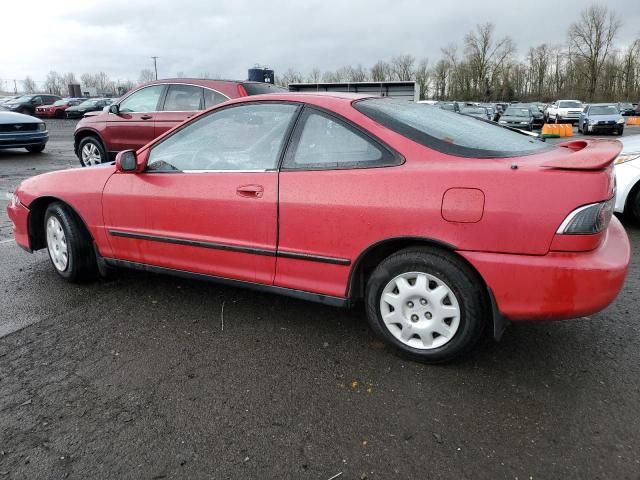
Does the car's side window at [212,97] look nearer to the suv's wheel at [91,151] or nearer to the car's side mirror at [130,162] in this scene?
the suv's wheel at [91,151]

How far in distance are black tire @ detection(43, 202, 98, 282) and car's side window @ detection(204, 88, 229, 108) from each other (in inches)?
149

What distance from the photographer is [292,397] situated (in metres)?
2.56

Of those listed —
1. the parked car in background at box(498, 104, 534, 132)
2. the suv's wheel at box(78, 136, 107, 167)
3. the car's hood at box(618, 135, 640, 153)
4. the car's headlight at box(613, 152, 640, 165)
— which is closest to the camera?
the car's headlight at box(613, 152, 640, 165)

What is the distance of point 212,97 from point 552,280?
6106 mm

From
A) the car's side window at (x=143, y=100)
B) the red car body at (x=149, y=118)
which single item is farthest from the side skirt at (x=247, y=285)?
the car's side window at (x=143, y=100)

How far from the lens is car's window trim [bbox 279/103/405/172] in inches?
110

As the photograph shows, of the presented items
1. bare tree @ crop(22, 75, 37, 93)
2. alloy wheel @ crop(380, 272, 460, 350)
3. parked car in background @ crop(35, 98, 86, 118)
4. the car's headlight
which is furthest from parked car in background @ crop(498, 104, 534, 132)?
bare tree @ crop(22, 75, 37, 93)

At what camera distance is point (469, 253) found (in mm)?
2566

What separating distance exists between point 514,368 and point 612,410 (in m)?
0.51

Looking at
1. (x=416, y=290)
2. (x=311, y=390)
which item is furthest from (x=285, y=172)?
(x=311, y=390)

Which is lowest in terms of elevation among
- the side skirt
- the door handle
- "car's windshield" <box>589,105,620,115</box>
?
the side skirt

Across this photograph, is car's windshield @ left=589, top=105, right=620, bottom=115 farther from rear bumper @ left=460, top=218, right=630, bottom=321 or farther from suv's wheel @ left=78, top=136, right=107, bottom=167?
rear bumper @ left=460, top=218, right=630, bottom=321

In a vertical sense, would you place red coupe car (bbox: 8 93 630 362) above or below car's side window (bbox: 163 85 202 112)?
below

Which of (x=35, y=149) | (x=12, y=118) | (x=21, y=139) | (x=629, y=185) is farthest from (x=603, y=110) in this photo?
(x=12, y=118)
